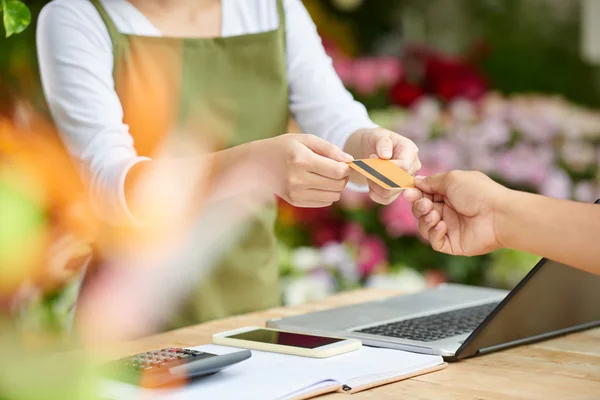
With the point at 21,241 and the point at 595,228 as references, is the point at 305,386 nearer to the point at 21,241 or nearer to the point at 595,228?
the point at 595,228

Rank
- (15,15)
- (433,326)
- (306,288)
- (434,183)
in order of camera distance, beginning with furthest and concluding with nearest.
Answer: (306,288)
(15,15)
(433,326)
(434,183)

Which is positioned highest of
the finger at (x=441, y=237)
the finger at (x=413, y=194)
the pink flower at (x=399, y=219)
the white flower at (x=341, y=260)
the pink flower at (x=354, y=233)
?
the finger at (x=413, y=194)

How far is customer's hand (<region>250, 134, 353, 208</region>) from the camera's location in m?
0.97

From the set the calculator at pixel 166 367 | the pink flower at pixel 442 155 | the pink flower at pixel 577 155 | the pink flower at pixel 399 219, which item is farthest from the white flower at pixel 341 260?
the calculator at pixel 166 367

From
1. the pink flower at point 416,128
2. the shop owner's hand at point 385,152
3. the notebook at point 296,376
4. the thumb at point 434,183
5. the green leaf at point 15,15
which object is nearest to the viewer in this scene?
the notebook at point 296,376

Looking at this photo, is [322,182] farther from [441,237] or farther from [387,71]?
[387,71]

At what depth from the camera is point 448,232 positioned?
95cm

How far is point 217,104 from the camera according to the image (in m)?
1.33

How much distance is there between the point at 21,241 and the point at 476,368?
76 cm

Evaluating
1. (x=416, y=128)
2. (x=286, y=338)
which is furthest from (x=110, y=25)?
(x=416, y=128)

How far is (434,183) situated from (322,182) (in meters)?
0.13

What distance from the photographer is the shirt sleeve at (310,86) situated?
1386 mm

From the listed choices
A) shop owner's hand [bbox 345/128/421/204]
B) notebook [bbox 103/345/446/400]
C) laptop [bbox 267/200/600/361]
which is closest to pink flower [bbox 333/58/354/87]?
shop owner's hand [bbox 345/128/421/204]

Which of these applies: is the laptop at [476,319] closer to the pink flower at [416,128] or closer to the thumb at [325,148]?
the thumb at [325,148]
